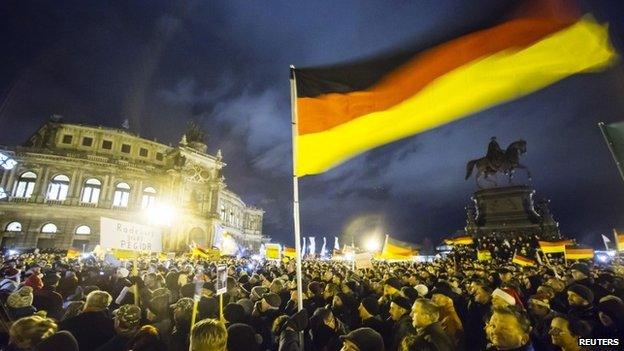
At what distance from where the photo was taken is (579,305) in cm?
504

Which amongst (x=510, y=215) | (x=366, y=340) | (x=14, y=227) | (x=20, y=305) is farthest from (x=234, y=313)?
(x=14, y=227)

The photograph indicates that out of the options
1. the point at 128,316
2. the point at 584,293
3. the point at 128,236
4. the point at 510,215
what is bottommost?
the point at 128,316

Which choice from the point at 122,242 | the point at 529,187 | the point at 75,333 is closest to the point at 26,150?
the point at 122,242

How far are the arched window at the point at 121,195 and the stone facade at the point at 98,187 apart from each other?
12cm

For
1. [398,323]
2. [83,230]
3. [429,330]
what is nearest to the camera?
→ [429,330]

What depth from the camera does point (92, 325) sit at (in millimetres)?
4047

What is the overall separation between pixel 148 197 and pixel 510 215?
45311mm

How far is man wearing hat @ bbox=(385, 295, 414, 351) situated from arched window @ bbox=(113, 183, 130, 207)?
156ft

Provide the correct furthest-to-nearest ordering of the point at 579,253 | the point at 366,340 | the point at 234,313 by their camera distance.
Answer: the point at 579,253 → the point at 234,313 → the point at 366,340

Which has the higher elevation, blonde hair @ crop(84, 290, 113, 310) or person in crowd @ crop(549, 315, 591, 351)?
blonde hair @ crop(84, 290, 113, 310)

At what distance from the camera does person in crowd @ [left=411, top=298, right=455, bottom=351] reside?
114 inches

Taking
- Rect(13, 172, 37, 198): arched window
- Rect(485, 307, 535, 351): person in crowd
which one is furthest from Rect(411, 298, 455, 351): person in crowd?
Rect(13, 172, 37, 198): arched window

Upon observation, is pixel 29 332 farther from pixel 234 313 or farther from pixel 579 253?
pixel 579 253
